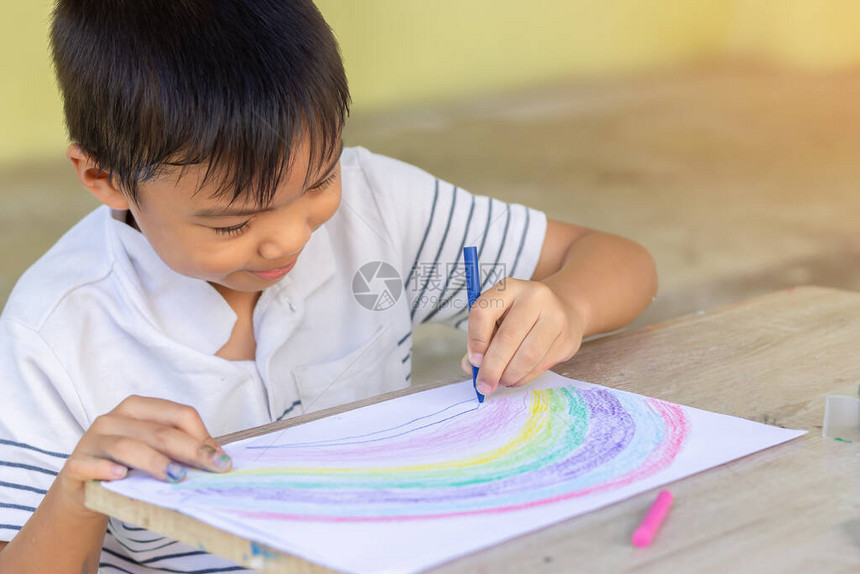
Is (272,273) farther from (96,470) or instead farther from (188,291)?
(96,470)

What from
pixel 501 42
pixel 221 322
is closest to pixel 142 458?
pixel 221 322

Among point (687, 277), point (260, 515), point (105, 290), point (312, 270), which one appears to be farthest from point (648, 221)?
point (260, 515)

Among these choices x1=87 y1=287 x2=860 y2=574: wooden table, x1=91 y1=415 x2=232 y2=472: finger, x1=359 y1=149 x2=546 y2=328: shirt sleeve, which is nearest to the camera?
x1=87 y1=287 x2=860 y2=574: wooden table

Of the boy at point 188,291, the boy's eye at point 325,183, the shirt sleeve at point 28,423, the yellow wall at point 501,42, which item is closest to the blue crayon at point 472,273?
the boy at point 188,291

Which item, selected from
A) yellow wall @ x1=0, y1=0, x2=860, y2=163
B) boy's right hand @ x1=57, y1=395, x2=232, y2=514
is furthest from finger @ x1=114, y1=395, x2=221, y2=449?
yellow wall @ x1=0, y1=0, x2=860, y2=163

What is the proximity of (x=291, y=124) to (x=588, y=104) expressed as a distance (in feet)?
8.65

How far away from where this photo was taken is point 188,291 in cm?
88

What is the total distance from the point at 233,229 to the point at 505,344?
0.24 metres

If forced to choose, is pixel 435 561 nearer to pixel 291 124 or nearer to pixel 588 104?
pixel 291 124

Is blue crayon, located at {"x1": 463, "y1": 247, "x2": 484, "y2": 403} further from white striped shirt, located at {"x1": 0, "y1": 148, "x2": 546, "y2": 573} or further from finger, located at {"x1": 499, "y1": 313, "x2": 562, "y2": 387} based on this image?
white striped shirt, located at {"x1": 0, "y1": 148, "x2": 546, "y2": 573}

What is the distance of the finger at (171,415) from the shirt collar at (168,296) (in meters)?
0.27

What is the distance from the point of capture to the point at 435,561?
1.45ft

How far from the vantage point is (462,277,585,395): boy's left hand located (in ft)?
2.34

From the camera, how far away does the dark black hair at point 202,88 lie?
70 centimetres
